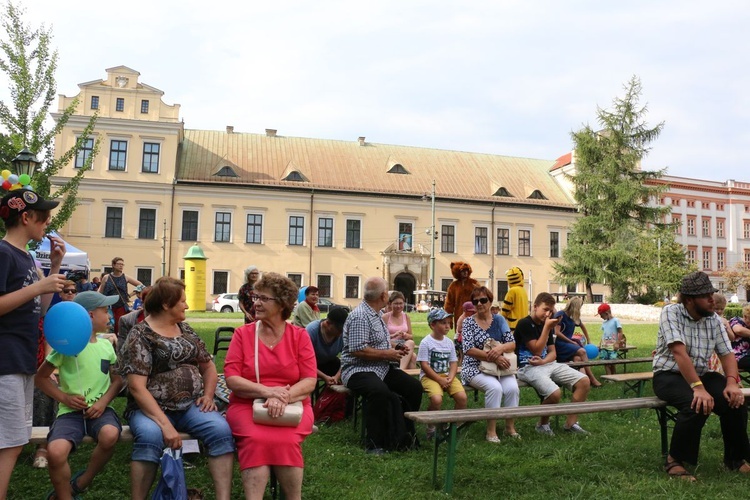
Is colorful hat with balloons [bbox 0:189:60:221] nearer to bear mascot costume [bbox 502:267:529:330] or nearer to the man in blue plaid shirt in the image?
the man in blue plaid shirt

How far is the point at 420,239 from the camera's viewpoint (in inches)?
1630

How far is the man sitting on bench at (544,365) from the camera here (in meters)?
6.54

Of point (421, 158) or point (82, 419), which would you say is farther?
point (421, 158)

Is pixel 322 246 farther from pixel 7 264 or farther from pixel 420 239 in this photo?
pixel 7 264

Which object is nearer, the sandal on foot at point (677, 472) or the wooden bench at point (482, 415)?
the wooden bench at point (482, 415)

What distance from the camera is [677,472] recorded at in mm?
5016

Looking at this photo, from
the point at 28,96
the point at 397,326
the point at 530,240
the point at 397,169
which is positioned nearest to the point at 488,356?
the point at 397,326

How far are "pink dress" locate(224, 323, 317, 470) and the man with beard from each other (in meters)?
3.06

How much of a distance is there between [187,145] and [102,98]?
5.87 metres

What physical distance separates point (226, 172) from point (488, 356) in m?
35.2

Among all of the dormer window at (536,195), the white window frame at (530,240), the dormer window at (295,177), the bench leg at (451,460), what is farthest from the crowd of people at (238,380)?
the dormer window at (536,195)

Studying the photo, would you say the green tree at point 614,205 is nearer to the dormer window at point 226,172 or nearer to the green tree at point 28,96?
the dormer window at point 226,172

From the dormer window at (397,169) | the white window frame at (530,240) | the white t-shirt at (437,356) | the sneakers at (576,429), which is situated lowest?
the sneakers at (576,429)

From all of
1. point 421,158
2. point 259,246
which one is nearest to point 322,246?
point 259,246
